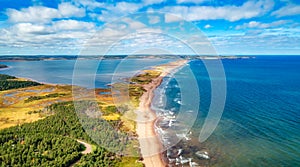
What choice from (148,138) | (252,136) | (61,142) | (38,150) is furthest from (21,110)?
(252,136)

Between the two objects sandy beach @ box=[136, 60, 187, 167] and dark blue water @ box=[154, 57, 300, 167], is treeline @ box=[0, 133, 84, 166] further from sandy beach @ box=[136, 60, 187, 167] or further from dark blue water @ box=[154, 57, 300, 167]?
dark blue water @ box=[154, 57, 300, 167]

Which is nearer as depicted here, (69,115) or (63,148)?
(63,148)

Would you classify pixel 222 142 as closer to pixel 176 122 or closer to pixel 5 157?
→ pixel 176 122

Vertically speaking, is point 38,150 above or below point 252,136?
above

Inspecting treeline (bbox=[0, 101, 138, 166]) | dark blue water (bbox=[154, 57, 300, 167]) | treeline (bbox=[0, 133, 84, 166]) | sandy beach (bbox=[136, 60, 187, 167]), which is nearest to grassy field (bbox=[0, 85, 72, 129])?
treeline (bbox=[0, 101, 138, 166])

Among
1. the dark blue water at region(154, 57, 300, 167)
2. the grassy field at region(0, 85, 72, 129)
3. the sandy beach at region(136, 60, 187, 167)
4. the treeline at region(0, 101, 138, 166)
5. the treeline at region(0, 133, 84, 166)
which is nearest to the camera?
the treeline at region(0, 133, 84, 166)

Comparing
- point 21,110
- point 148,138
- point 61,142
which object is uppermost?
point 21,110

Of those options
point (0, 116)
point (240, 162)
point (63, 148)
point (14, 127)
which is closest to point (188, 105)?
point (240, 162)

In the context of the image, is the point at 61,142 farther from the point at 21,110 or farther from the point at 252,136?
the point at 252,136
